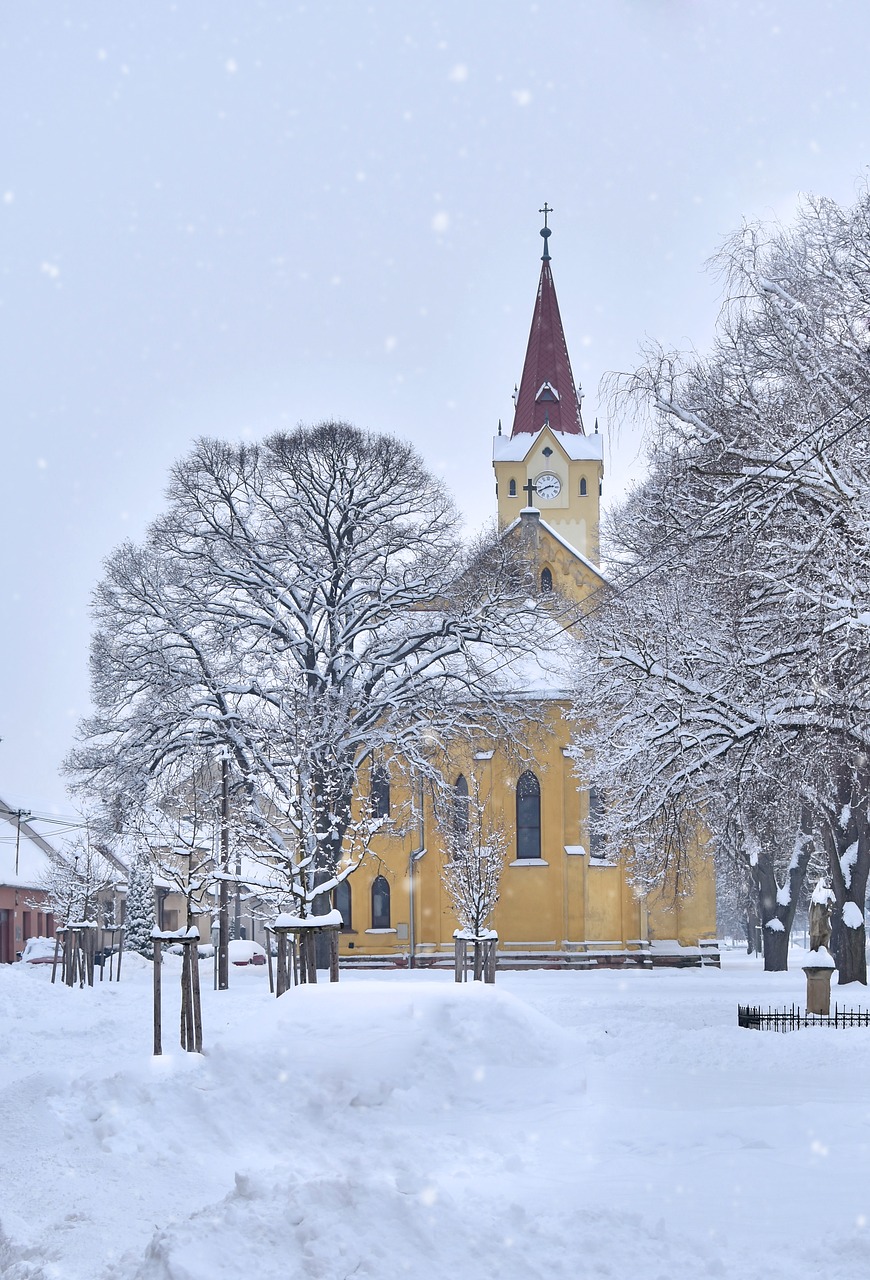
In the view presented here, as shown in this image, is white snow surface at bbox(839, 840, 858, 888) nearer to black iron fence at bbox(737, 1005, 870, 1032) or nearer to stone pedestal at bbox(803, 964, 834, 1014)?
stone pedestal at bbox(803, 964, 834, 1014)

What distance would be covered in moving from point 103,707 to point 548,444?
1007 inches

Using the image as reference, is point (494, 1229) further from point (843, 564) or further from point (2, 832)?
point (2, 832)

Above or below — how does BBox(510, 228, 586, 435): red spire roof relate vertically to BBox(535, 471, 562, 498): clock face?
above

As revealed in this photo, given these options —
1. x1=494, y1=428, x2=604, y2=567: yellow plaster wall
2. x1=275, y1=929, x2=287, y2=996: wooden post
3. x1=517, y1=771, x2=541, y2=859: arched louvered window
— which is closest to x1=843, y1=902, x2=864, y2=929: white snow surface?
x1=275, y1=929, x2=287, y2=996: wooden post

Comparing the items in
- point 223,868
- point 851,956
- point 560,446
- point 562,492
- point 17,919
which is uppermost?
point 560,446

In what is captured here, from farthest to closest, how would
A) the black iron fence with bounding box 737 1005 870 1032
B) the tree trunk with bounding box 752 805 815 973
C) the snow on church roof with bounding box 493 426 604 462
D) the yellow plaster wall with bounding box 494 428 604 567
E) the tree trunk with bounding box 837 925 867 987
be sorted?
the snow on church roof with bounding box 493 426 604 462 < the yellow plaster wall with bounding box 494 428 604 567 < the tree trunk with bounding box 752 805 815 973 < the tree trunk with bounding box 837 925 867 987 < the black iron fence with bounding box 737 1005 870 1032

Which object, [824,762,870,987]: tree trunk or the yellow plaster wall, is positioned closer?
[824,762,870,987]: tree trunk

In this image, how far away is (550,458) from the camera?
5144cm

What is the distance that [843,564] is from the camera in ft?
49.1

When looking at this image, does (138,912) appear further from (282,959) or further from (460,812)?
(282,959)

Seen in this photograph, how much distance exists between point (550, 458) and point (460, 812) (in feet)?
70.3

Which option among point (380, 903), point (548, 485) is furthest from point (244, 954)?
point (548, 485)

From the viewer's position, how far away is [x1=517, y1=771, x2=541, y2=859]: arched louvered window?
132 feet

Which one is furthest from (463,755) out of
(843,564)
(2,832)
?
(2,832)
